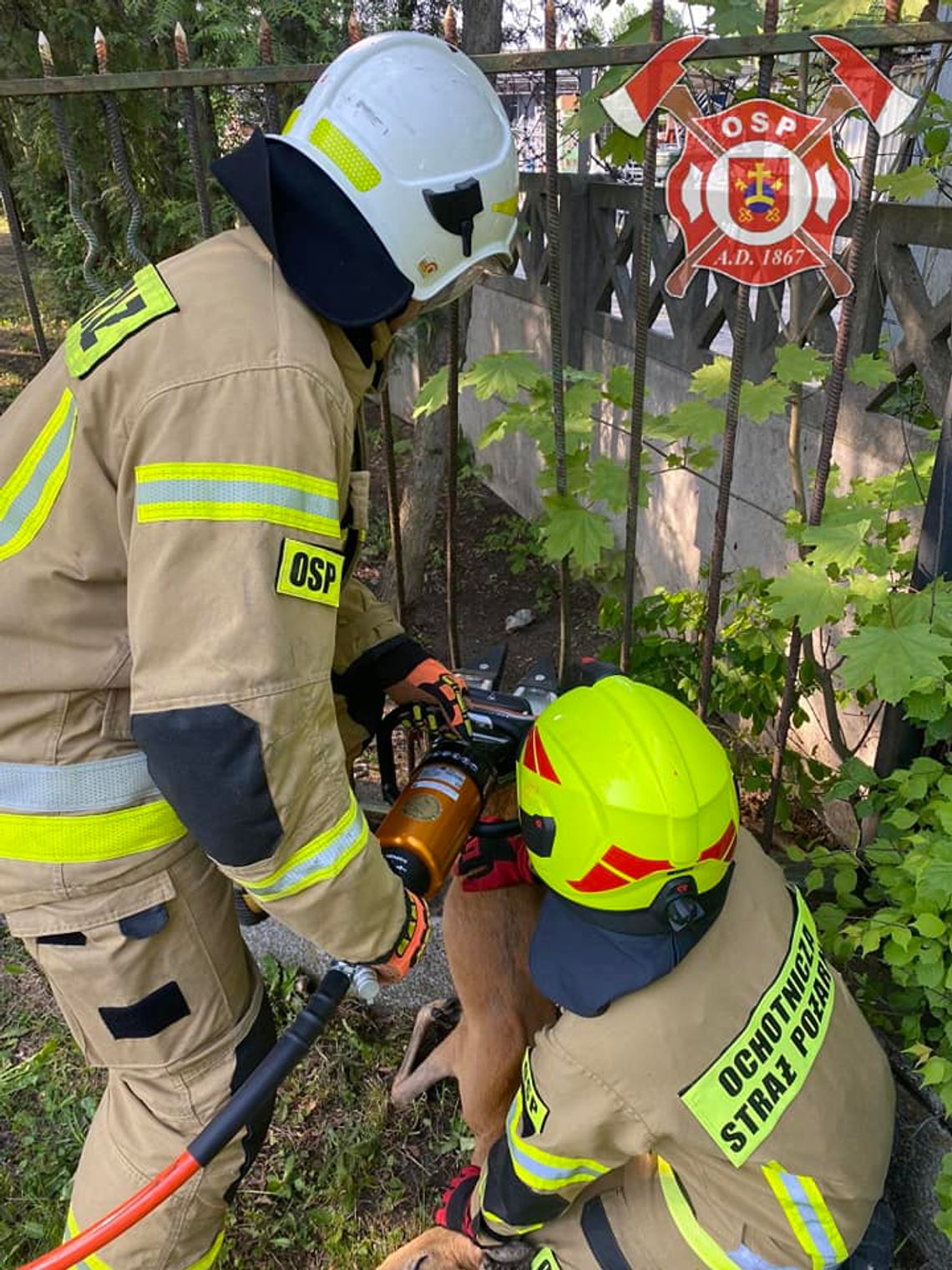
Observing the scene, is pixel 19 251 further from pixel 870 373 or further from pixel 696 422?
pixel 870 373

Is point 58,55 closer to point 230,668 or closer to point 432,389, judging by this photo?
point 432,389

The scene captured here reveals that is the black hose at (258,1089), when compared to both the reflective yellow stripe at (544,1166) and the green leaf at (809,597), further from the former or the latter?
the green leaf at (809,597)

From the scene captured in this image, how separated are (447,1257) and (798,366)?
2207 mm

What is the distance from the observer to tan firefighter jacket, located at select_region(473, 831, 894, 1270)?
5.36 ft

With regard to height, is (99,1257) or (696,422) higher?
(696,422)

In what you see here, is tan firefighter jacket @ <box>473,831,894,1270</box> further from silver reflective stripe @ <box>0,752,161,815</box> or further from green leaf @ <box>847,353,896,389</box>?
green leaf @ <box>847,353,896,389</box>

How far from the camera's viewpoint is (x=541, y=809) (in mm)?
1760

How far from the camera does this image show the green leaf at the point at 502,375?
7.59 ft

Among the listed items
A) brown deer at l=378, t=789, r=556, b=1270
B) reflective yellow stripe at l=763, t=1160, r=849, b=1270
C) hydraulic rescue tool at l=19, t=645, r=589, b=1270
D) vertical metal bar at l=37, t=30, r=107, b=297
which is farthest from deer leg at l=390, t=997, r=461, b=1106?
vertical metal bar at l=37, t=30, r=107, b=297

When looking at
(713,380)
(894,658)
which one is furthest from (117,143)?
(894,658)

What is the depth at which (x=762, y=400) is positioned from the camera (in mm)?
2209

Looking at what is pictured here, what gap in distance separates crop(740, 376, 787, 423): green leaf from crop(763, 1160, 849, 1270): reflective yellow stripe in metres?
1.56

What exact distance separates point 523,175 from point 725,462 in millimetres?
4249

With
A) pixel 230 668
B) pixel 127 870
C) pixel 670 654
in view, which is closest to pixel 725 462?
pixel 670 654
